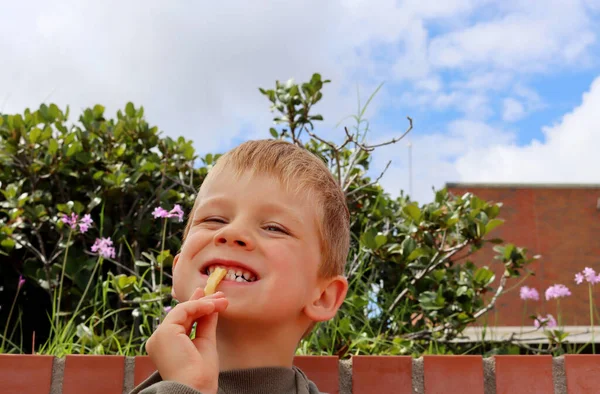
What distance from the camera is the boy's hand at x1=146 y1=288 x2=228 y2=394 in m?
1.08

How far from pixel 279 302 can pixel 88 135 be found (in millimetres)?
1968

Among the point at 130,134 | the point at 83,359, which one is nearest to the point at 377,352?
the point at 83,359

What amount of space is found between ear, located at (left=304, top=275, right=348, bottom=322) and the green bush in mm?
845

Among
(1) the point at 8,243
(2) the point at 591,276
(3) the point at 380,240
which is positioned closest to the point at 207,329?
(3) the point at 380,240

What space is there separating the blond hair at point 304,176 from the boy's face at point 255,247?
26 millimetres

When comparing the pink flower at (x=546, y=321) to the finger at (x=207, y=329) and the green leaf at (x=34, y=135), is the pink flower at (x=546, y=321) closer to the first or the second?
the finger at (x=207, y=329)

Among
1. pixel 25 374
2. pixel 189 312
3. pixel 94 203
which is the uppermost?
pixel 94 203

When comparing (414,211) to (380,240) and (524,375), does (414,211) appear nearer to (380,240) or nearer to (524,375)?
(380,240)

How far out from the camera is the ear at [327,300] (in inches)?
54.6

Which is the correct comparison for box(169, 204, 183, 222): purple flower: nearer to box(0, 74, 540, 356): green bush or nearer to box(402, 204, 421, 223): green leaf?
box(0, 74, 540, 356): green bush

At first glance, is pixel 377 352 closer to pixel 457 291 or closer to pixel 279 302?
pixel 457 291

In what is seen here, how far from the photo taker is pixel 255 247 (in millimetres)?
1251

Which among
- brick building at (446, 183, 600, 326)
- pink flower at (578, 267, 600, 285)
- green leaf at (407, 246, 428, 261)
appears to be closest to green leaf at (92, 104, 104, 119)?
green leaf at (407, 246, 428, 261)

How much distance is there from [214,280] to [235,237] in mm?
98
